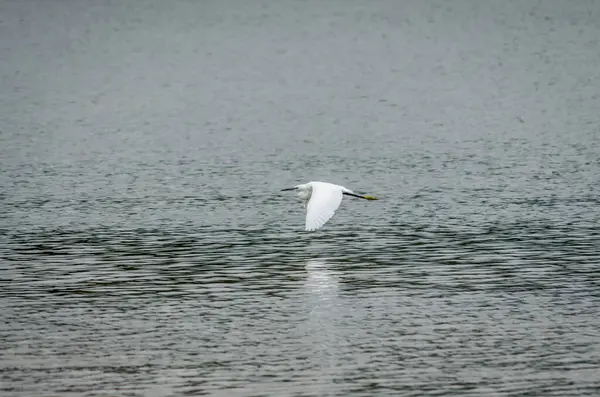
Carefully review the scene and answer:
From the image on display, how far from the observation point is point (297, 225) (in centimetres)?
2359

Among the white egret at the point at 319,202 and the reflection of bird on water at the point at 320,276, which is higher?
the white egret at the point at 319,202

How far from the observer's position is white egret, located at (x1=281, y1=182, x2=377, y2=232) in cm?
2020

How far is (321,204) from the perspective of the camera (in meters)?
20.6

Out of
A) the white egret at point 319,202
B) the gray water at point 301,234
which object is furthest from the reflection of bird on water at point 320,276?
the white egret at point 319,202

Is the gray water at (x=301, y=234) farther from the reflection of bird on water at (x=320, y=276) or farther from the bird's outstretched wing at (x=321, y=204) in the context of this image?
the bird's outstretched wing at (x=321, y=204)

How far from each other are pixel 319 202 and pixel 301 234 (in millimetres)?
2152

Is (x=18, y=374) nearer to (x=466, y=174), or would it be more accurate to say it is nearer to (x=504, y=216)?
(x=504, y=216)

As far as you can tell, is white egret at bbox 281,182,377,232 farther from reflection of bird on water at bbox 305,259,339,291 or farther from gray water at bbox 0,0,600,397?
gray water at bbox 0,0,600,397

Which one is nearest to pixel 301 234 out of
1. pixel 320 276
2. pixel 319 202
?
pixel 319 202

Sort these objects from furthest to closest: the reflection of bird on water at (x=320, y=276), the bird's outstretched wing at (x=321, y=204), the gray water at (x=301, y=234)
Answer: the bird's outstretched wing at (x=321, y=204) < the reflection of bird on water at (x=320, y=276) < the gray water at (x=301, y=234)

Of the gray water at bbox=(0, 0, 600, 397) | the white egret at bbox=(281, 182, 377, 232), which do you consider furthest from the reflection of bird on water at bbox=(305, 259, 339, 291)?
the white egret at bbox=(281, 182, 377, 232)

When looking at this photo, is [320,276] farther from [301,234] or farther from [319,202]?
[301,234]

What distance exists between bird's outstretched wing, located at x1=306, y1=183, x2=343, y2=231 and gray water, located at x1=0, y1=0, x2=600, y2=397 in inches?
24.9

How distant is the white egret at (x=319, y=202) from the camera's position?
20.2 meters
